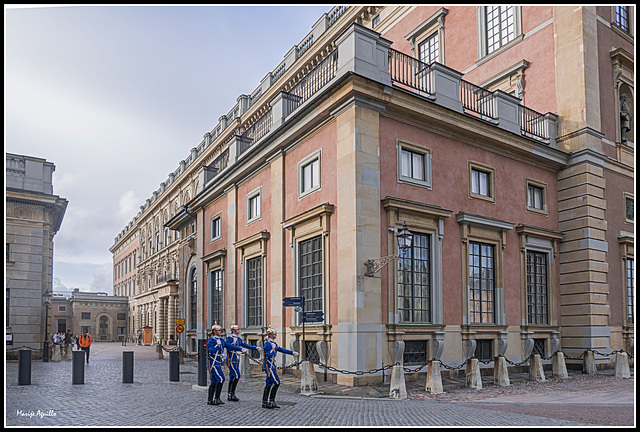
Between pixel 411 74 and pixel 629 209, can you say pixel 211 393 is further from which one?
pixel 629 209

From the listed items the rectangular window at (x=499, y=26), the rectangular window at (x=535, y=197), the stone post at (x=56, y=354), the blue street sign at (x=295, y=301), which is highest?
the rectangular window at (x=499, y=26)

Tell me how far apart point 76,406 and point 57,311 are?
7487 cm

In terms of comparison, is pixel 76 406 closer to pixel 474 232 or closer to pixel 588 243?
pixel 474 232

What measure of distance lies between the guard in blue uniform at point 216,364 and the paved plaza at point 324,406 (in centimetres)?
28

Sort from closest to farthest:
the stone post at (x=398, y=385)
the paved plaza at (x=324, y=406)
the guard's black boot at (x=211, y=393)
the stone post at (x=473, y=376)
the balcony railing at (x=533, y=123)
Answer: the paved plaza at (x=324, y=406)
the guard's black boot at (x=211, y=393)
the stone post at (x=398, y=385)
the stone post at (x=473, y=376)
the balcony railing at (x=533, y=123)

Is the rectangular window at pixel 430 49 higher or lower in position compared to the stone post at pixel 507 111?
higher

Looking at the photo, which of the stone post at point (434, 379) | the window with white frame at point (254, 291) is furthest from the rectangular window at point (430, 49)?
the stone post at point (434, 379)

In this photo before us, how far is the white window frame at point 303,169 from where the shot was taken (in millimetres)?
18328

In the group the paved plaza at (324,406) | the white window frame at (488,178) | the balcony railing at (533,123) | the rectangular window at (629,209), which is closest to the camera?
the paved plaza at (324,406)

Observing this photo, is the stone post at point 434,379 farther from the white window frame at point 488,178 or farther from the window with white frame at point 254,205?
the window with white frame at point 254,205

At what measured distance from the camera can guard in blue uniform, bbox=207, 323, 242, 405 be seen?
1238 centimetres

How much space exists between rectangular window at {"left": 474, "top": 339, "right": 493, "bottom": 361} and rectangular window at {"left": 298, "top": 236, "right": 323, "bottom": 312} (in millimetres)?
5277

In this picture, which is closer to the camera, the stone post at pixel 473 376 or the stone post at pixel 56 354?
the stone post at pixel 473 376

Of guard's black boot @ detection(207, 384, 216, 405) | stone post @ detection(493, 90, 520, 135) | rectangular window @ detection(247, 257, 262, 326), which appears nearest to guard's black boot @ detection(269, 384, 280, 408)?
guard's black boot @ detection(207, 384, 216, 405)
